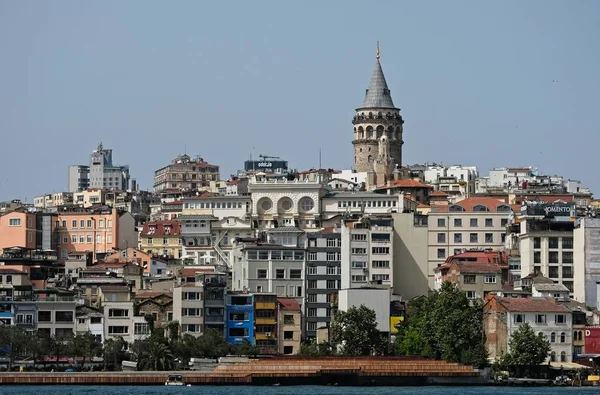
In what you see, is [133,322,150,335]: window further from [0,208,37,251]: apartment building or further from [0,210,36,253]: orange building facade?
[0,210,36,253]: orange building facade

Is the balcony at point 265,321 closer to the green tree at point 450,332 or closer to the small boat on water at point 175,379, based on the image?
the green tree at point 450,332

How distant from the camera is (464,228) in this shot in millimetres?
144875

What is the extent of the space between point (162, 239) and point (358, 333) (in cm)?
5496

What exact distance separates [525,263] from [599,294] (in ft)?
25.0

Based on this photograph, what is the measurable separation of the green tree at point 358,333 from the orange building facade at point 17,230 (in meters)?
55.5

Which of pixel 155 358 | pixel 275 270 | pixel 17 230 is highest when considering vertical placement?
pixel 17 230

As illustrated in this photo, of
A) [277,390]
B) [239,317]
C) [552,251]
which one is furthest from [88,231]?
[277,390]

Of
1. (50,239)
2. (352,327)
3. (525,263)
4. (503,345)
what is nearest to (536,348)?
(503,345)

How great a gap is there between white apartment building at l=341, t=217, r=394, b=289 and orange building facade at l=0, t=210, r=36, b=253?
39771 mm

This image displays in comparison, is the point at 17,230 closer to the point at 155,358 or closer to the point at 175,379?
the point at 155,358

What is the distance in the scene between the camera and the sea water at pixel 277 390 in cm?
9994

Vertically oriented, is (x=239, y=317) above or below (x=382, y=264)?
below

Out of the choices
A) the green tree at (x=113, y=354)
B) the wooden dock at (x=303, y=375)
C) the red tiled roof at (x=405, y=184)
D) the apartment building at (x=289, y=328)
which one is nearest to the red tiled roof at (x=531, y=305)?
the wooden dock at (x=303, y=375)

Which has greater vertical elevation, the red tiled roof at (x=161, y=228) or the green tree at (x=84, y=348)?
the red tiled roof at (x=161, y=228)
